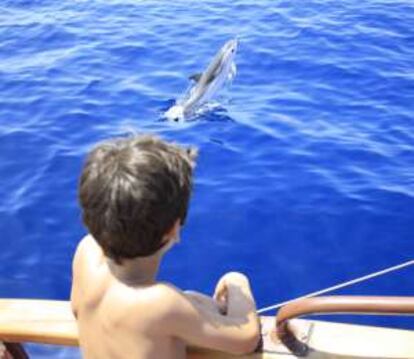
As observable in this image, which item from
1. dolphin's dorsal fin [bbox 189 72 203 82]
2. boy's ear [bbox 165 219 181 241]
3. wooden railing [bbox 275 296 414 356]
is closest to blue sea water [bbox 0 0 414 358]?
dolphin's dorsal fin [bbox 189 72 203 82]

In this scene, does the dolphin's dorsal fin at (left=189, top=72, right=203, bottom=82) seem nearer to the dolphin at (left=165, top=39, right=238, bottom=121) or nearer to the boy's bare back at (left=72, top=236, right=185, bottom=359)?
the dolphin at (left=165, top=39, right=238, bottom=121)

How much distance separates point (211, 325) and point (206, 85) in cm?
613

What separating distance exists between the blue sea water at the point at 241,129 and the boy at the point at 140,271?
124 centimetres

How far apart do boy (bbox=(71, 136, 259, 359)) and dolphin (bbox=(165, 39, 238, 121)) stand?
5860 millimetres

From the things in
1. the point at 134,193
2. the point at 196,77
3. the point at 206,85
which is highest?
the point at 134,193

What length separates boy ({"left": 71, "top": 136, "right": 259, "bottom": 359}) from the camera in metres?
2.58

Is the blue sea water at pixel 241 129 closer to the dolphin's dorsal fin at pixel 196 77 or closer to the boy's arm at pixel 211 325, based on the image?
the dolphin's dorsal fin at pixel 196 77

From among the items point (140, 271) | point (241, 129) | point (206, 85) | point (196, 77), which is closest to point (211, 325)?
point (140, 271)

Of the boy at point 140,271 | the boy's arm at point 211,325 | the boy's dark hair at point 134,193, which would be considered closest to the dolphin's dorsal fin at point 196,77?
the boy at point 140,271

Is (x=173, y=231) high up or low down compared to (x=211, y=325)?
up

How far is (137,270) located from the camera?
275cm

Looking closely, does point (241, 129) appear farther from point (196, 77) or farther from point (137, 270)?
point (137, 270)

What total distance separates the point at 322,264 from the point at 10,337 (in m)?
3.35

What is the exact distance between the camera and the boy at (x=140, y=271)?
258 centimetres
